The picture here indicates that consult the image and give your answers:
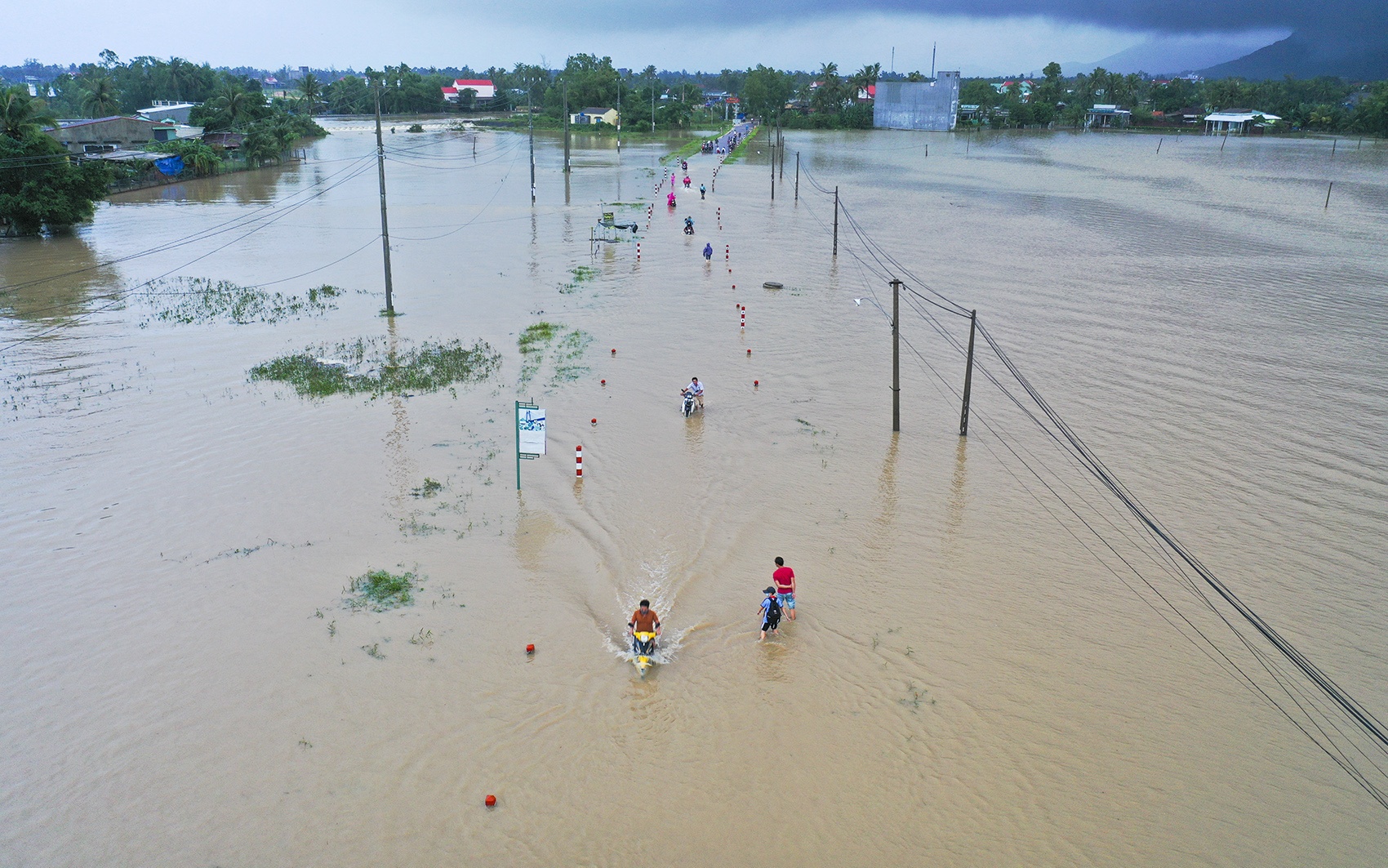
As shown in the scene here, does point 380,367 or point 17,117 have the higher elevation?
point 17,117

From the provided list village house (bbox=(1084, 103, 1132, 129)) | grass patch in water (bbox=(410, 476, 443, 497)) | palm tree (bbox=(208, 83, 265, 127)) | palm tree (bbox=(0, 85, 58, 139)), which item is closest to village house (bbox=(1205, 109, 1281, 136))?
village house (bbox=(1084, 103, 1132, 129))

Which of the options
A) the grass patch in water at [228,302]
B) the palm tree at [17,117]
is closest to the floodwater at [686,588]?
the grass patch in water at [228,302]

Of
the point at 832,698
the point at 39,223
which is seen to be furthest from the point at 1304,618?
the point at 39,223

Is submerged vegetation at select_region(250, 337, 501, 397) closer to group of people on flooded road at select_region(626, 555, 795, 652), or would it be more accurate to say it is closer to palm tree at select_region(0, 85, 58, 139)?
group of people on flooded road at select_region(626, 555, 795, 652)

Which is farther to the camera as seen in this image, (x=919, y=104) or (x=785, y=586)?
(x=919, y=104)

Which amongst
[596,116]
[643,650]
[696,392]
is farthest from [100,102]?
[643,650]

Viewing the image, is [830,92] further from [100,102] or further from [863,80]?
[100,102]
